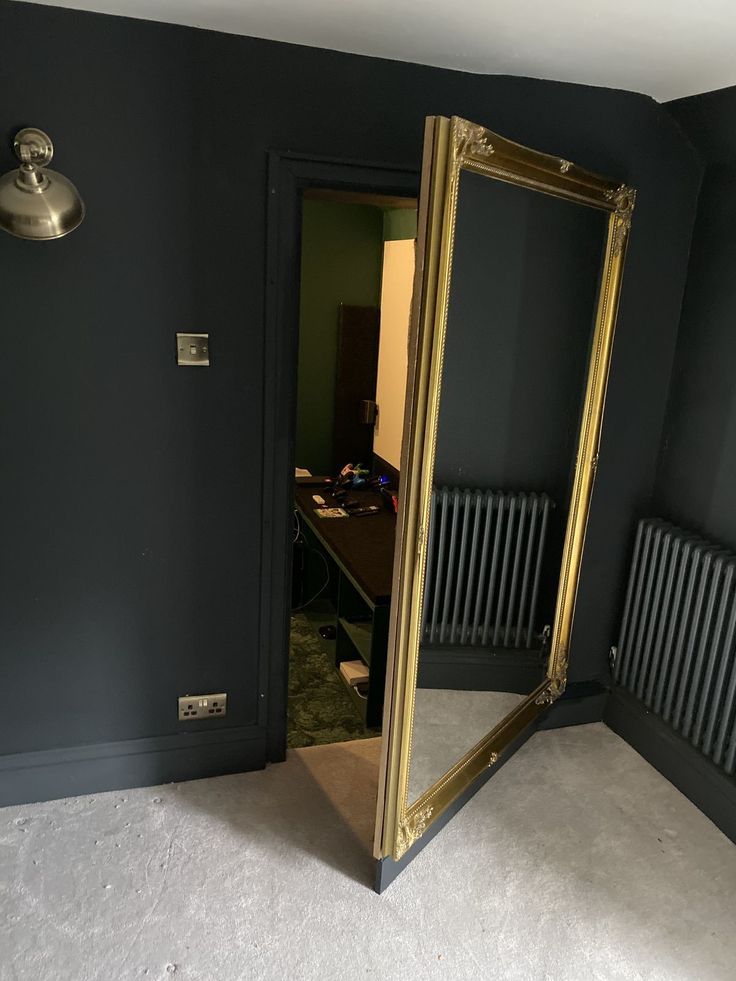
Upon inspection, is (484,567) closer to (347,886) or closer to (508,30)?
(347,886)

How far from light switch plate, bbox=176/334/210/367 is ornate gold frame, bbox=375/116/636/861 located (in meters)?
0.77

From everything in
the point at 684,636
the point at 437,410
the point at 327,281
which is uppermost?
the point at 327,281

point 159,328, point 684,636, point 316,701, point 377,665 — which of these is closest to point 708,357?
point 684,636

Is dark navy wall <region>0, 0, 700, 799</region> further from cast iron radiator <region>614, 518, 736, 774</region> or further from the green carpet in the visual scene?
cast iron radiator <region>614, 518, 736, 774</region>

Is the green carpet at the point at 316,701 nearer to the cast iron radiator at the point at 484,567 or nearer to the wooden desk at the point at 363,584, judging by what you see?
the wooden desk at the point at 363,584

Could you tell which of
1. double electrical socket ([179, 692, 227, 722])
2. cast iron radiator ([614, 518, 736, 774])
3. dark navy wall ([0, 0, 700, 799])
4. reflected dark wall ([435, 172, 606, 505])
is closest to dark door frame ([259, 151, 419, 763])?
dark navy wall ([0, 0, 700, 799])

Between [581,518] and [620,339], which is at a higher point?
[620,339]

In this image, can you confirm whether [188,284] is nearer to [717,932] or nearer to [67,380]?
[67,380]

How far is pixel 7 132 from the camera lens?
2.07 meters

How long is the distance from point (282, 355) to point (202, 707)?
4.06 feet

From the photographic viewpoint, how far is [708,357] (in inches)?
109

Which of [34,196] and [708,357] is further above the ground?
[34,196]

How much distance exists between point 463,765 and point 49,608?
1.43 meters

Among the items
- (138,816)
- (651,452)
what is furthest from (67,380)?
(651,452)
